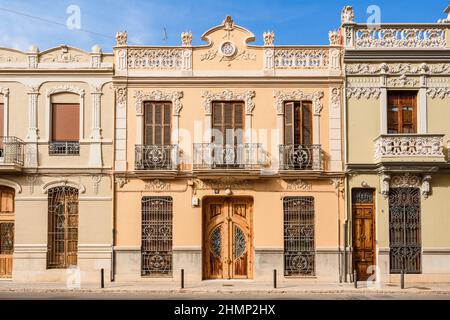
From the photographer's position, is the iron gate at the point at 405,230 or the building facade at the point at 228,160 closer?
the iron gate at the point at 405,230

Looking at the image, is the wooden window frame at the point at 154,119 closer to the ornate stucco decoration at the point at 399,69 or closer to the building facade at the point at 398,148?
the building facade at the point at 398,148

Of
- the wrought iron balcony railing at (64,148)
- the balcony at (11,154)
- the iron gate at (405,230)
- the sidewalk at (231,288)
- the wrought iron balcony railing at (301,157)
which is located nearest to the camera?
the sidewalk at (231,288)

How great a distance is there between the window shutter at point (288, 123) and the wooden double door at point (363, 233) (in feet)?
10.1

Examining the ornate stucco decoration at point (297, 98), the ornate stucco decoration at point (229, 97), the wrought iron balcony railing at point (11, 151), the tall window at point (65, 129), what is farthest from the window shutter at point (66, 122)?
the ornate stucco decoration at point (297, 98)

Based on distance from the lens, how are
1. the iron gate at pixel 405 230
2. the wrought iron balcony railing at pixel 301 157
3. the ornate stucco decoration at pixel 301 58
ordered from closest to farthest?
the iron gate at pixel 405 230, the wrought iron balcony railing at pixel 301 157, the ornate stucco decoration at pixel 301 58

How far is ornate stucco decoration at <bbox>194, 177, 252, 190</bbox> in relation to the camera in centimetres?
2116

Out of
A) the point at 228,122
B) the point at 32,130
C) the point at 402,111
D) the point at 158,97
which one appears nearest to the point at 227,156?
the point at 228,122

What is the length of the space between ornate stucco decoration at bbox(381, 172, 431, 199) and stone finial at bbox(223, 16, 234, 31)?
312 inches

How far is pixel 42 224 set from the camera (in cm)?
2106

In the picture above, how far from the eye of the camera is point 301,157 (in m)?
21.2

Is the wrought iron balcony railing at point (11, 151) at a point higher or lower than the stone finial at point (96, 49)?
lower

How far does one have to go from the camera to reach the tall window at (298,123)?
70.3 ft

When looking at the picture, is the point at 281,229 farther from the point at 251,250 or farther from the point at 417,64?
the point at 417,64
